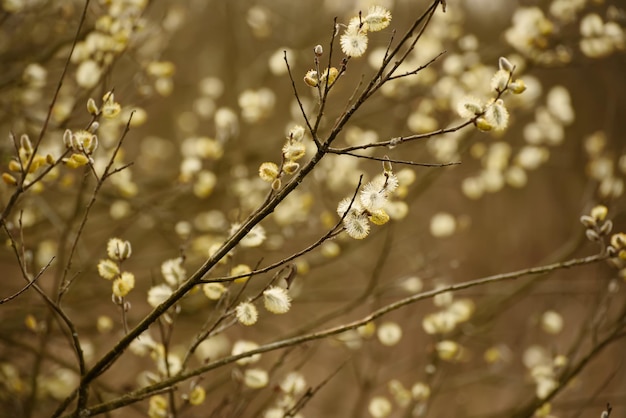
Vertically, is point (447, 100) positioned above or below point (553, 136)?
above

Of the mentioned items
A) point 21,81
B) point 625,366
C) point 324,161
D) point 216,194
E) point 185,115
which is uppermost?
point 185,115

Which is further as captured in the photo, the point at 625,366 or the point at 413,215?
the point at 413,215

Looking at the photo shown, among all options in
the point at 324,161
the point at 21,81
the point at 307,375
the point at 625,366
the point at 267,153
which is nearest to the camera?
the point at 21,81

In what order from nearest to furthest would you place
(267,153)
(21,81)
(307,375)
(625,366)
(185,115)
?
(21,81)
(625,366)
(267,153)
(307,375)
(185,115)

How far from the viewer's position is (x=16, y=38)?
2496mm

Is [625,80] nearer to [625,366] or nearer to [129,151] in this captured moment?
[625,366]

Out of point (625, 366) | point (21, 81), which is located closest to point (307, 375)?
point (625, 366)

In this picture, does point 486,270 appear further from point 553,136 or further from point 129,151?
point 129,151

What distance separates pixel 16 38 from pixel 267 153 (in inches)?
53.7

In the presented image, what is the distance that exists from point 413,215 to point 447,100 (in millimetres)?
1659

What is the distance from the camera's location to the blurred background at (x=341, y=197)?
6.20 feet

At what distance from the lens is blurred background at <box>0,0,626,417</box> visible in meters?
1.89

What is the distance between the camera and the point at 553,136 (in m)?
2.48

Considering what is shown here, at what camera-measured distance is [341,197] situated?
3.04 meters
